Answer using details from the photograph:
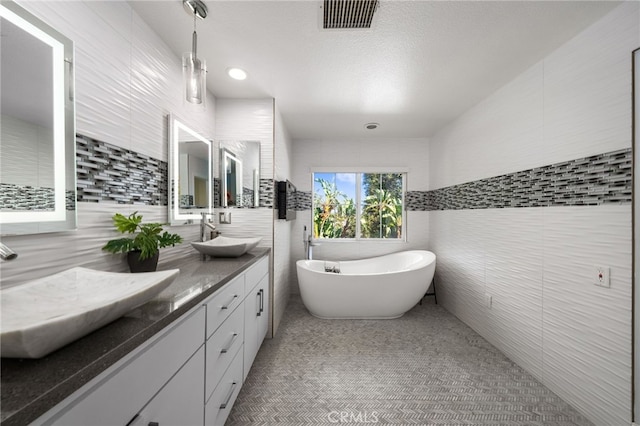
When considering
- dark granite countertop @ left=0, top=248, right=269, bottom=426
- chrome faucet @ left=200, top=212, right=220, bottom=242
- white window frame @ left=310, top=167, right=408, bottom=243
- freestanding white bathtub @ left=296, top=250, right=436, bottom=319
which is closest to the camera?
dark granite countertop @ left=0, top=248, right=269, bottom=426

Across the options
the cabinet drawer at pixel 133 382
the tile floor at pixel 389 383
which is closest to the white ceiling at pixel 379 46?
the cabinet drawer at pixel 133 382

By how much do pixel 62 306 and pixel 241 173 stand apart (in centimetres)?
189

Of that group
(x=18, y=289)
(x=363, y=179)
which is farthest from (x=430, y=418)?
(x=363, y=179)

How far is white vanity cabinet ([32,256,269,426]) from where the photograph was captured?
62 cm

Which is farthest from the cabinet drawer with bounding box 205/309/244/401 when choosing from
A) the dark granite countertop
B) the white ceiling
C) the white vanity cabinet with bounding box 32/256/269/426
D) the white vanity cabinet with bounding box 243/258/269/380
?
the white ceiling

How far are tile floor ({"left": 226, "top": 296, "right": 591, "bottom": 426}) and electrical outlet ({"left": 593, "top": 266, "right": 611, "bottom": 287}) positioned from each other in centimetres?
85

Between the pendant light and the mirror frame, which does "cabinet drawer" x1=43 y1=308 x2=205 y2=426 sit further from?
the mirror frame

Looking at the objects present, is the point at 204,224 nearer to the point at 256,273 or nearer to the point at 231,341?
the point at 256,273

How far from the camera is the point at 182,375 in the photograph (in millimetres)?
983

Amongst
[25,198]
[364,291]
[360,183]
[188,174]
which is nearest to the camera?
[25,198]

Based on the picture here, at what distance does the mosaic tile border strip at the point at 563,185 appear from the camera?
4.64 feet

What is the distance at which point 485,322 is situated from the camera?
8.28 feet

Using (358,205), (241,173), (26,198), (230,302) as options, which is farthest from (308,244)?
(26,198)

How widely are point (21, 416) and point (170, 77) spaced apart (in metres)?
1.94
